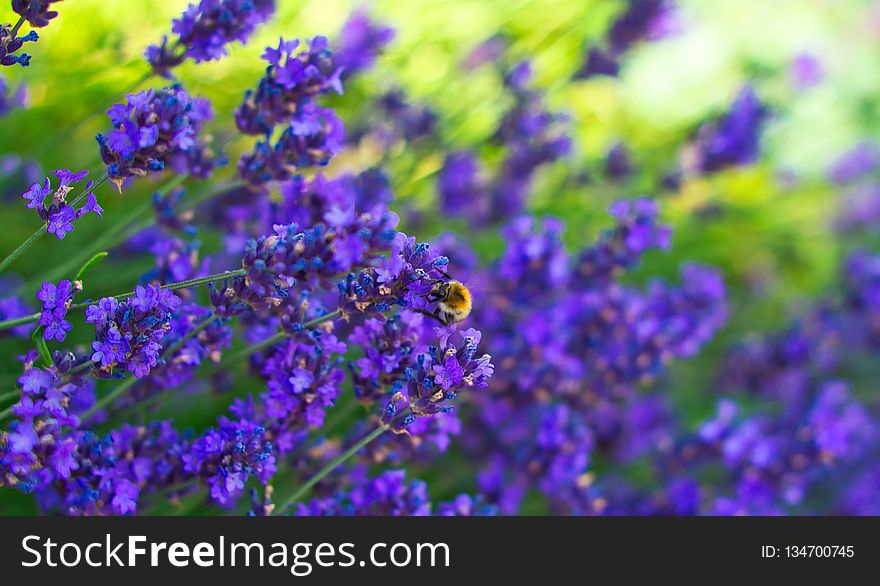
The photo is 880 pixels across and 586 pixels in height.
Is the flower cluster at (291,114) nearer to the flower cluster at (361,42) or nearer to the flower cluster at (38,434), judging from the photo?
the flower cluster at (38,434)

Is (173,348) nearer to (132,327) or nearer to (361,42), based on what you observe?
(132,327)

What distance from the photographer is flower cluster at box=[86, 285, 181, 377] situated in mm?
1253

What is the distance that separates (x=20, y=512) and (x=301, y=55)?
1.30m

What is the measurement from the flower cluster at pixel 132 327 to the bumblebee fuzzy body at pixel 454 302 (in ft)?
1.86

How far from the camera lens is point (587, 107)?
4.07m

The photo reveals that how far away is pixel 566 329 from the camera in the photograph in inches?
88.1

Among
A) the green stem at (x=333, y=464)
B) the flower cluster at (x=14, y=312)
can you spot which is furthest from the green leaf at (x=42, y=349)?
the green stem at (x=333, y=464)

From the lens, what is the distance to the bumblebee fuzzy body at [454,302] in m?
1.64

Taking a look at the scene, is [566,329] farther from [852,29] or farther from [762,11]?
[852,29]

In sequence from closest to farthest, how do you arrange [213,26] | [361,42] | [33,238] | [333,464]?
[33,238] < [333,464] < [213,26] < [361,42]

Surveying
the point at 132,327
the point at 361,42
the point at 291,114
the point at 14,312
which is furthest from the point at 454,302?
the point at 361,42

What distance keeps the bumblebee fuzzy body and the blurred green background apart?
81 cm

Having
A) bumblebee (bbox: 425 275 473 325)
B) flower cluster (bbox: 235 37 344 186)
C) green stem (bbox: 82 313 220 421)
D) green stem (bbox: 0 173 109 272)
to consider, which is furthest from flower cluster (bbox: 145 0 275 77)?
bumblebee (bbox: 425 275 473 325)

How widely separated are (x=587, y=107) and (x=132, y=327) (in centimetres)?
322
